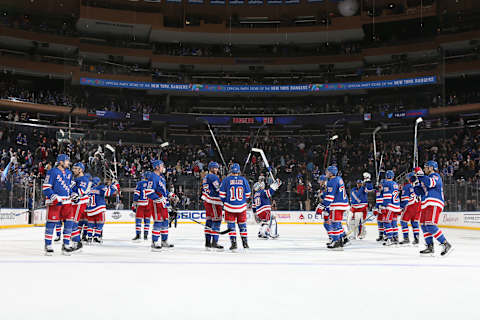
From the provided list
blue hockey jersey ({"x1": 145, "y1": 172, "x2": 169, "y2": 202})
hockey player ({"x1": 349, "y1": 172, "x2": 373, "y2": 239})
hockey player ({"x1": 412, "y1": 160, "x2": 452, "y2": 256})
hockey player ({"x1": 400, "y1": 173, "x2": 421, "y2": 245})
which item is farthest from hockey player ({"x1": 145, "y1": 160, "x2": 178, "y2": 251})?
hockey player ({"x1": 400, "y1": 173, "x2": 421, "y2": 245})

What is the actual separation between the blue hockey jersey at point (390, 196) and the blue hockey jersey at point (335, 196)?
2.44 metres

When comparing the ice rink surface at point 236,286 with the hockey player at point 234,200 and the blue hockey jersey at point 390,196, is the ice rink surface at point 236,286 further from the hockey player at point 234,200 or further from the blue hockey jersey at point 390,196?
the blue hockey jersey at point 390,196

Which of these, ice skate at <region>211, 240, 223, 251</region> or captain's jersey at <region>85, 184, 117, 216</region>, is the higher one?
captain's jersey at <region>85, 184, 117, 216</region>

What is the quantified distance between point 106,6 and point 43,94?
29.5 ft

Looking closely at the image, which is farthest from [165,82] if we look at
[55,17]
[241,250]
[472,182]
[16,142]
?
[241,250]

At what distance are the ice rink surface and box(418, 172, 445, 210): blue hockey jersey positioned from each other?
43.2 inches

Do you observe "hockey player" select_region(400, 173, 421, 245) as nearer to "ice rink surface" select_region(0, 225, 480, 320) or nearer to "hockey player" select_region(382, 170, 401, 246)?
"hockey player" select_region(382, 170, 401, 246)

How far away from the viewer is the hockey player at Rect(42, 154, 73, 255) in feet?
28.7

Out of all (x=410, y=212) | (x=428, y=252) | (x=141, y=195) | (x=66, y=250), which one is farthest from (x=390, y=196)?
(x=66, y=250)

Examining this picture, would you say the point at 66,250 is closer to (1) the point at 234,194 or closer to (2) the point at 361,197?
(1) the point at 234,194

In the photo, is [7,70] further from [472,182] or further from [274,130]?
[472,182]

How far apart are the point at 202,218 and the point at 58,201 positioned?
47.8ft

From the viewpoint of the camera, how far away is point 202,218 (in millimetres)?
23062

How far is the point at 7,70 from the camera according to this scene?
1374 inches
